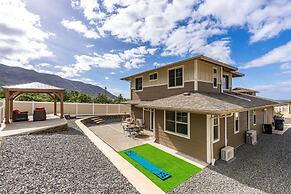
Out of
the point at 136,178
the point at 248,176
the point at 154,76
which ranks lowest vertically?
the point at 248,176

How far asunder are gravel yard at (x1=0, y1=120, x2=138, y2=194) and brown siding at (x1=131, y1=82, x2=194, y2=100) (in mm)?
6519

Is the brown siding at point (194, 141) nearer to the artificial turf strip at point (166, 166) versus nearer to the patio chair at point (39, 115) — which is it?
the artificial turf strip at point (166, 166)

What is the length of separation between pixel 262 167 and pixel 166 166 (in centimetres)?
422

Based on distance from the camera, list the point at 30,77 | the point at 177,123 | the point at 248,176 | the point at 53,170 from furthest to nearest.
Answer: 1. the point at 30,77
2. the point at 177,123
3. the point at 248,176
4. the point at 53,170

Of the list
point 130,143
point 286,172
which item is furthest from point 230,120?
point 130,143

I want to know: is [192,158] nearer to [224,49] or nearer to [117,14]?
[117,14]

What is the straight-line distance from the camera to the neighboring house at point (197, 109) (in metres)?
7.09

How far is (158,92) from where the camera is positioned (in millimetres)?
12469

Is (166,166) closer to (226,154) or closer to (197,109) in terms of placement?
(197,109)

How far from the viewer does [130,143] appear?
9.81 meters

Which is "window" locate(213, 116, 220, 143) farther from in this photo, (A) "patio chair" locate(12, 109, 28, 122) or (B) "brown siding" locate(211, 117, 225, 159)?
(A) "patio chair" locate(12, 109, 28, 122)

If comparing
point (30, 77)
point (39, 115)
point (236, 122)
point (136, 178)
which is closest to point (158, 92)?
point (236, 122)

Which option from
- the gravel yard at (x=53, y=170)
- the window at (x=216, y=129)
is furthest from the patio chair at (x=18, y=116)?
the window at (x=216, y=129)

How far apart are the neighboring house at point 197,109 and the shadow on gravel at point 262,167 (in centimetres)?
75
